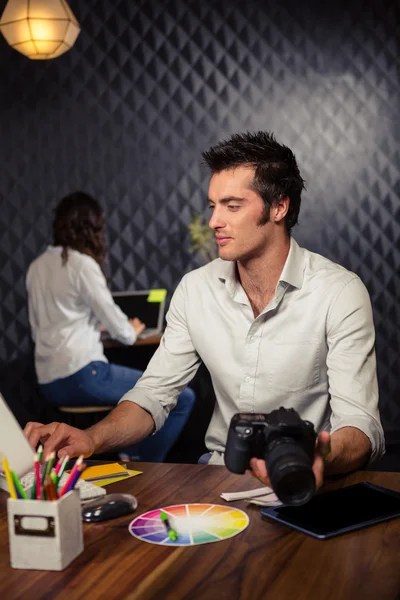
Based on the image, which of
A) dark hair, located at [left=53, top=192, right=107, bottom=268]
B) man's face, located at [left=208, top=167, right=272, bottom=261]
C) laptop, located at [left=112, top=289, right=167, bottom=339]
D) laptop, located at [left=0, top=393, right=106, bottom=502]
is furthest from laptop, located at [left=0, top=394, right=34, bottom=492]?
laptop, located at [left=112, top=289, right=167, bottom=339]

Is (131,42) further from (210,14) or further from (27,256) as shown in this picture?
(27,256)

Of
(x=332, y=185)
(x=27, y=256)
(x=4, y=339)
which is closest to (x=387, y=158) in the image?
(x=332, y=185)

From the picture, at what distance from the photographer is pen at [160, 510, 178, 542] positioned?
1.36 metres

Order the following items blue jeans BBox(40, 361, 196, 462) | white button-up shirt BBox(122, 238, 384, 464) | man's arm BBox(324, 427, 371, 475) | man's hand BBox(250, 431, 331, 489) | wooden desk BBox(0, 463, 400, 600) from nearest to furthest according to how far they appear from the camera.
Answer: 1. wooden desk BBox(0, 463, 400, 600)
2. man's hand BBox(250, 431, 331, 489)
3. man's arm BBox(324, 427, 371, 475)
4. white button-up shirt BBox(122, 238, 384, 464)
5. blue jeans BBox(40, 361, 196, 462)

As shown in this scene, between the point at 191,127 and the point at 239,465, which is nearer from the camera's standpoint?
the point at 239,465

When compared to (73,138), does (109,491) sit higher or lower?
lower

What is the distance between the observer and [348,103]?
499cm

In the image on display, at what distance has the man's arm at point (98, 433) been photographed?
1.77 meters

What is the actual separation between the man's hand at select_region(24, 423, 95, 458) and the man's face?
0.66 meters

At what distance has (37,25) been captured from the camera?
3604mm

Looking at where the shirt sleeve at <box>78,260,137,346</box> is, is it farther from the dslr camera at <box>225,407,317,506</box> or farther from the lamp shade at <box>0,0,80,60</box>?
the dslr camera at <box>225,407,317,506</box>

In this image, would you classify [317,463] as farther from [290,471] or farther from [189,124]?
[189,124]

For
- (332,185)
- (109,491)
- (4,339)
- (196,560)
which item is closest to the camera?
(196,560)

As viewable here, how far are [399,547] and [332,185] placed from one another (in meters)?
3.89
